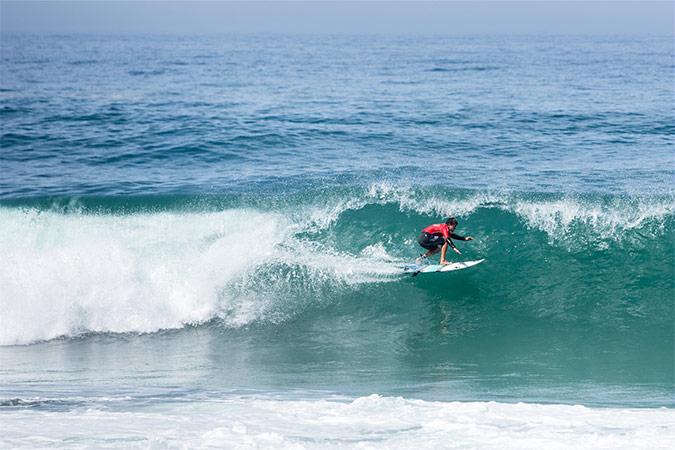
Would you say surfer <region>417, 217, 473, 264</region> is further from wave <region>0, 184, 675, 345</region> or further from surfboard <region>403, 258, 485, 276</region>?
wave <region>0, 184, 675, 345</region>

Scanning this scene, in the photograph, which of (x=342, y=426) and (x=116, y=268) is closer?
(x=342, y=426)

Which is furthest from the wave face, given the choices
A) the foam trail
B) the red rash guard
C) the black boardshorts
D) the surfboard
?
the red rash guard

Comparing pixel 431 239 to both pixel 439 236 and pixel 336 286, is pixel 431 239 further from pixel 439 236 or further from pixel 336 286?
pixel 336 286

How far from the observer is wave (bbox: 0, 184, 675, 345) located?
1230cm

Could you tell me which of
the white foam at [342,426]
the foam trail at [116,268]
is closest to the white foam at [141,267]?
the foam trail at [116,268]

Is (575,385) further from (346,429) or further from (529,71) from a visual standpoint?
(529,71)

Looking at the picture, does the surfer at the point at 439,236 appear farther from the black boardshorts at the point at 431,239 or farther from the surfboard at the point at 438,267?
the surfboard at the point at 438,267

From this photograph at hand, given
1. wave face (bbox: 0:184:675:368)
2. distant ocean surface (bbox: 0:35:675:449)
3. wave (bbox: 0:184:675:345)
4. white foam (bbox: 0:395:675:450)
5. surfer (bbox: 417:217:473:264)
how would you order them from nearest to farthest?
white foam (bbox: 0:395:675:450) < distant ocean surface (bbox: 0:35:675:449) < wave face (bbox: 0:184:675:368) < wave (bbox: 0:184:675:345) < surfer (bbox: 417:217:473:264)

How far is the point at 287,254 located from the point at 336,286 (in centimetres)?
141

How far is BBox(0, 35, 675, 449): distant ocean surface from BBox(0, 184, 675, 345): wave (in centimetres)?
5

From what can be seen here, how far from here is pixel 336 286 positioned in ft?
43.2

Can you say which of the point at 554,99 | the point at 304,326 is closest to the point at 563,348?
the point at 304,326

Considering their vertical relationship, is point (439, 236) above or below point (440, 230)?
below

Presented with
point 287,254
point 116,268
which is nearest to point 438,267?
point 287,254
